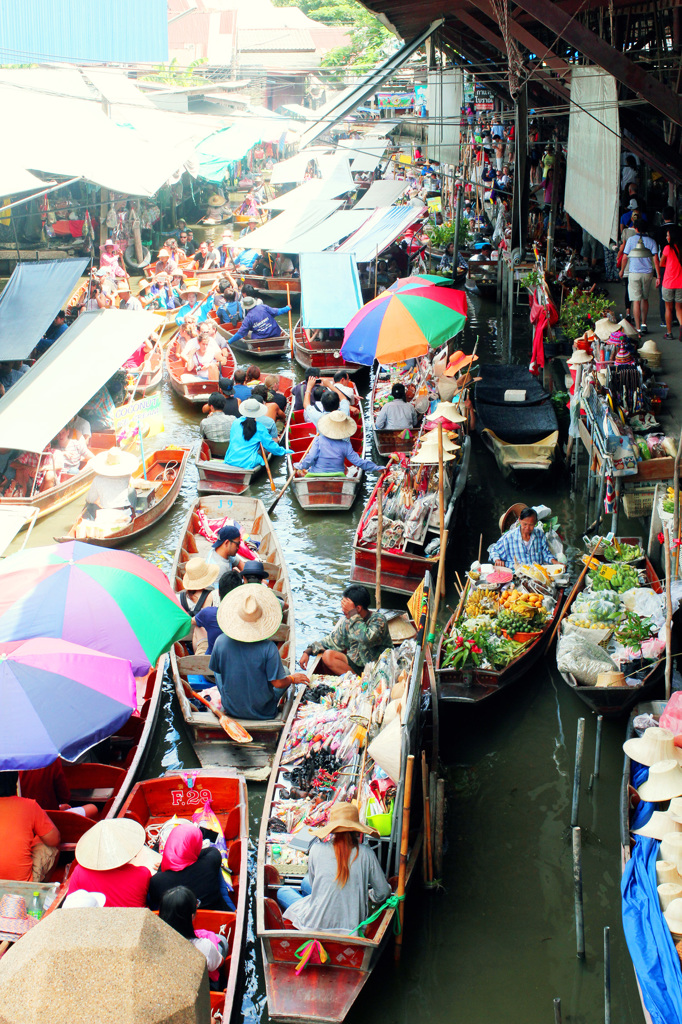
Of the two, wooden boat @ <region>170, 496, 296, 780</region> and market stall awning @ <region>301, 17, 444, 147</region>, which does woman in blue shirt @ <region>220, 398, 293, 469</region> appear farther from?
market stall awning @ <region>301, 17, 444, 147</region>

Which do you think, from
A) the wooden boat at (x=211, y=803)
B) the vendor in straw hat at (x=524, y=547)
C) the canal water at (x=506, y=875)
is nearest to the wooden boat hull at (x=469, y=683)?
the canal water at (x=506, y=875)

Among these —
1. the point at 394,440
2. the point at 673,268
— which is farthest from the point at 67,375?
the point at 673,268

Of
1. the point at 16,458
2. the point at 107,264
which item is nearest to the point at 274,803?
the point at 16,458

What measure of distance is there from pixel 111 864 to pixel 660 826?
3.12 meters

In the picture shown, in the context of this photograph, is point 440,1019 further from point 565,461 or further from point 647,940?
point 565,461

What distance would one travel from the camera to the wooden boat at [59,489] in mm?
10633

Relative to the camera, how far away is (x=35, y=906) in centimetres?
508

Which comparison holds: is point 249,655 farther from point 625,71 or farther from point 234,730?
point 625,71

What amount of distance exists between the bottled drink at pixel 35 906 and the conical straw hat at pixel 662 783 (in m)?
3.61

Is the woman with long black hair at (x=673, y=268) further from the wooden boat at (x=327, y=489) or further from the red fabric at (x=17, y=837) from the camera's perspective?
the red fabric at (x=17, y=837)

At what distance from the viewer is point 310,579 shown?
10133mm

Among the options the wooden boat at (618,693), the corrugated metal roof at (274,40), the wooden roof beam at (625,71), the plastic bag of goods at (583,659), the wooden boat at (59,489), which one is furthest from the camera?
the corrugated metal roof at (274,40)

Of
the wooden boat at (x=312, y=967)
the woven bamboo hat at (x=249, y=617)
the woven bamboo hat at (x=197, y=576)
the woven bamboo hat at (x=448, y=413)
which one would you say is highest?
the woven bamboo hat at (x=448, y=413)

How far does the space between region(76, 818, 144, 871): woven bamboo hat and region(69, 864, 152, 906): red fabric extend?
0.06 m
